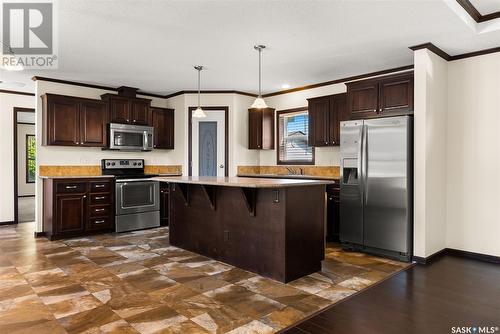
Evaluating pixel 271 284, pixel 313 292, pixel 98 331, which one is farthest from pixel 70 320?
pixel 313 292

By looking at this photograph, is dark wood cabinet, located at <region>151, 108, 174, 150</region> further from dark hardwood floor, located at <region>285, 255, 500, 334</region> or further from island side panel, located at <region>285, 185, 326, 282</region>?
dark hardwood floor, located at <region>285, 255, 500, 334</region>

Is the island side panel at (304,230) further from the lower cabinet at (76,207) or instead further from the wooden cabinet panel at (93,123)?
the wooden cabinet panel at (93,123)

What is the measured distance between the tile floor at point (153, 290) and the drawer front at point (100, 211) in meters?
0.88

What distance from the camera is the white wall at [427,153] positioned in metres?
4.07

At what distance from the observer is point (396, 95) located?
4395mm

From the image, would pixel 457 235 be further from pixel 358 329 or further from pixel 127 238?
pixel 127 238

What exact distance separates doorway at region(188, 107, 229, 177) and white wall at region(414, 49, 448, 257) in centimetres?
362

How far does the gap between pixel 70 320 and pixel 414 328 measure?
262cm

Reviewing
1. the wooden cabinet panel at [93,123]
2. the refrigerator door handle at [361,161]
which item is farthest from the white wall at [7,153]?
the refrigerator door handle at [361,161]

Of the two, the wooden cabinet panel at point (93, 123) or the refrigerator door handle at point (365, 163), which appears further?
the wooden cabinet panel at point (93, 123)

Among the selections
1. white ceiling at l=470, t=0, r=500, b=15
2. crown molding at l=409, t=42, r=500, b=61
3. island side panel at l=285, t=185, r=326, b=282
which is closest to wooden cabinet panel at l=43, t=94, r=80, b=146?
island side panel at l=285, t=185, r=326, b=282

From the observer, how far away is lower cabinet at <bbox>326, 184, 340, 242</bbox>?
202 inches

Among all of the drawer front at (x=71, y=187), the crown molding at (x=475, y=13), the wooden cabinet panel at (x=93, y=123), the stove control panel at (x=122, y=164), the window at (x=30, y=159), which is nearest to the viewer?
the crown molding at (x=475, y=13)

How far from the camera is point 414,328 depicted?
8.07ft
